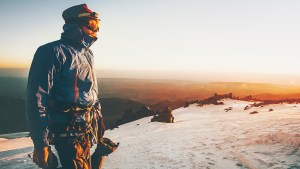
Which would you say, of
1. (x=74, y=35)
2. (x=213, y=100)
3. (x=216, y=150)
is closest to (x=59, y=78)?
(x=74, y=35)

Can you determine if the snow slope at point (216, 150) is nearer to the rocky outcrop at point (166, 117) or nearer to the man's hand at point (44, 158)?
the rocky outcrop at point (166, 117)

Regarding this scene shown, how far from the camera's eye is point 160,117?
43.4ft

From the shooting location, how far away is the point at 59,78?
2.94 metres

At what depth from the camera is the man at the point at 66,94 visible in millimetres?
2717

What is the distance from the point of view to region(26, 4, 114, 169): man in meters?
2.72

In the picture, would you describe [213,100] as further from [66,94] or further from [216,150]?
[66,94]

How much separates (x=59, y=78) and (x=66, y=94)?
6.6 inches

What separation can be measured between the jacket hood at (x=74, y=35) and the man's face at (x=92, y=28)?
54mm

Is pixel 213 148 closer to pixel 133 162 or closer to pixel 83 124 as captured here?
pixel 133 162

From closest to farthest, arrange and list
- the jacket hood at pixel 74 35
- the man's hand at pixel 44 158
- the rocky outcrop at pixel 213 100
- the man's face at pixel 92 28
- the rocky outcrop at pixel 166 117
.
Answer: the man's hand at pixel 44 158 → the jacket hood at pixel 74 35 → the man's face at pixel 92 28 → the rocky outcrop at pixel 166 117 → the rocky outcrop at pixel 213 100

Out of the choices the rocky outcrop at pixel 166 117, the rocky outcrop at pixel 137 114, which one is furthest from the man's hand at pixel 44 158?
the rocky outcrop at pixel 137 114

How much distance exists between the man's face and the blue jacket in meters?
0.05

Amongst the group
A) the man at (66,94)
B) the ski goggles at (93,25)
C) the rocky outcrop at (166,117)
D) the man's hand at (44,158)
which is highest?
the ski goggles at (93,25)

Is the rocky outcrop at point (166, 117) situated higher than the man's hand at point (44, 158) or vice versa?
the man's hand at point (44, 158)
